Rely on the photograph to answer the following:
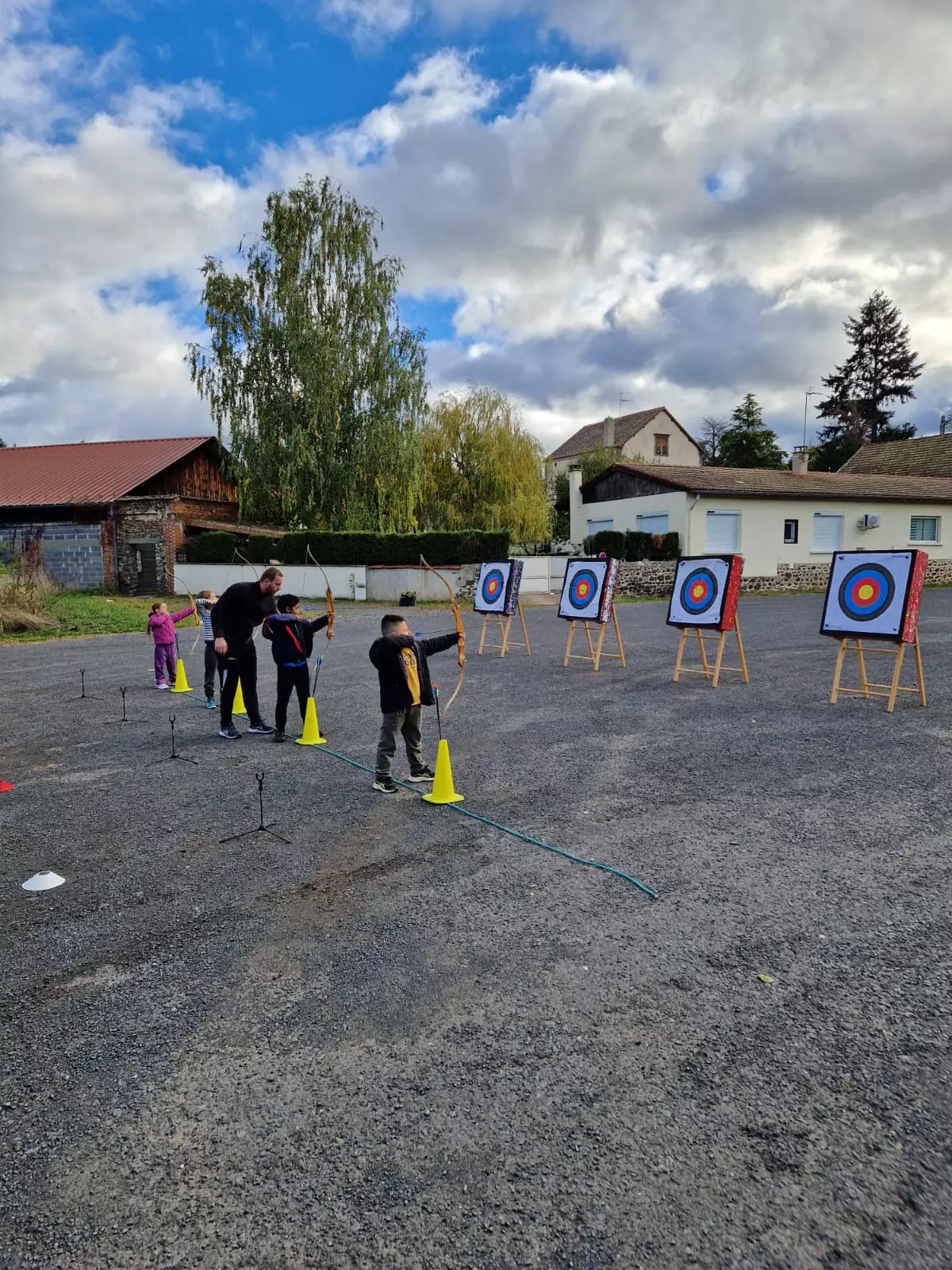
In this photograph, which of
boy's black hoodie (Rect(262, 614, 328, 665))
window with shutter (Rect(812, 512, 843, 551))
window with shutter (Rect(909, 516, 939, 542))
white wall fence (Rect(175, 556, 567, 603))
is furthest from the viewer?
window with shutter (Rect(909, 516, 939, 542))

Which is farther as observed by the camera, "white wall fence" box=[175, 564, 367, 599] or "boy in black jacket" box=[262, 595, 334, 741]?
"white wall fence" box=[175, 564, 367, 599]

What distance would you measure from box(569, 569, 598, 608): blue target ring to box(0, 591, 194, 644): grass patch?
35.6 feet

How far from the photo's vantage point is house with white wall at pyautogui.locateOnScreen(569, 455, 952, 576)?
27.6m

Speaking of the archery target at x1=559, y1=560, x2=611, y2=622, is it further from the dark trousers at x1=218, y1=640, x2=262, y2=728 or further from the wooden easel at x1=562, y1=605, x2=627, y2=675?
the dark trousers at x1=218, y1=640, x2=262, y2=728

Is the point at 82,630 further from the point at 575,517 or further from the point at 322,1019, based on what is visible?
the point at 575,517

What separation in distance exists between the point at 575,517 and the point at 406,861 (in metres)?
30.1


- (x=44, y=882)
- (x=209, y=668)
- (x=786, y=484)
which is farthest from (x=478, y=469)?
(x=44, y=882)

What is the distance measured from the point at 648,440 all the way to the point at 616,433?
2.25 meters

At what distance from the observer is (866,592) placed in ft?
31.6

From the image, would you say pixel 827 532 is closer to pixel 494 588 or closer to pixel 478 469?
pixel 478 469

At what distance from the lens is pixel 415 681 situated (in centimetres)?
609

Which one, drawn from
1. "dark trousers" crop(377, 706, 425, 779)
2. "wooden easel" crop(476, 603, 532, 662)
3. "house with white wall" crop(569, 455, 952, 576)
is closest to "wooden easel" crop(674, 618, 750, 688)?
"wooden easel" crop(476, 603, 532, 662)

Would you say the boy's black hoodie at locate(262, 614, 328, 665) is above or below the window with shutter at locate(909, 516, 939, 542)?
below

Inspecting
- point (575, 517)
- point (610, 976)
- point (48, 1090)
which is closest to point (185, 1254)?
point (48, 1090)
